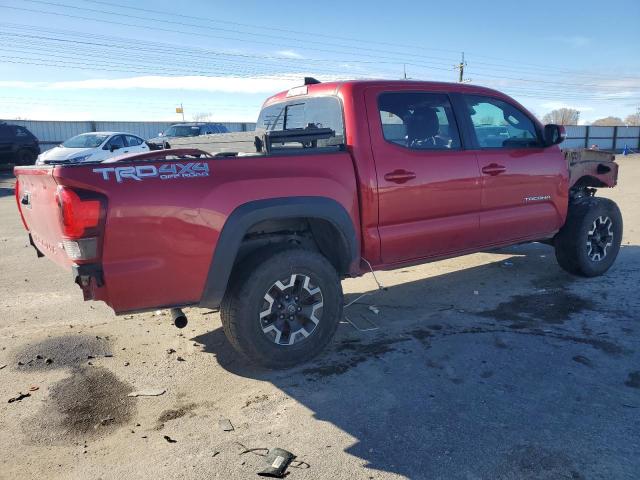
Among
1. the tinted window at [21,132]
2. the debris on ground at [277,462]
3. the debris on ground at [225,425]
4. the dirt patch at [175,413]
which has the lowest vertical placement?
the dirt patch at [175,413]

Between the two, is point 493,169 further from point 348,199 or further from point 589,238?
point 589,238

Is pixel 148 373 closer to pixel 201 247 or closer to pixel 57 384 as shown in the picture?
pixel 57 384

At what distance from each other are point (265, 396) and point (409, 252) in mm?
1741

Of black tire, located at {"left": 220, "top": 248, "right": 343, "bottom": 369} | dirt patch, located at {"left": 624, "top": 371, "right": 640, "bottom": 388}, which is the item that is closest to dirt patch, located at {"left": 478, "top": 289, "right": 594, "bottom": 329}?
dirt patch, located at {"left": 624, "top": 371, "right": 640, "bottom": 388}

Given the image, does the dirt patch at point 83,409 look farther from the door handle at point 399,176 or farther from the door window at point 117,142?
the door window at point 117,142

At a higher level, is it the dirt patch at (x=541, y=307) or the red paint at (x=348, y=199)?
the red paint at (x=348, y=199)

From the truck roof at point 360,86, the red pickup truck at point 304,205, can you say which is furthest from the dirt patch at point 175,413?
the truck roof at point 360,86

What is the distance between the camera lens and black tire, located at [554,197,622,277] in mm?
5602

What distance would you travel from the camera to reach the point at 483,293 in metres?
5.38

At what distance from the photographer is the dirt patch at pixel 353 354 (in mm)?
3658

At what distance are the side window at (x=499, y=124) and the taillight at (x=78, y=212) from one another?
3.39 metres

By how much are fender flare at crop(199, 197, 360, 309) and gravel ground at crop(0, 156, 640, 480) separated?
2.29 feet

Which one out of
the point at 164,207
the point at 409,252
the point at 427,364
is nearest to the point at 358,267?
the point at 409,252

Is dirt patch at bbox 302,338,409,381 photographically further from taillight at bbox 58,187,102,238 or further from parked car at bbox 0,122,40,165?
parked car at bbox 0,122,40,165
